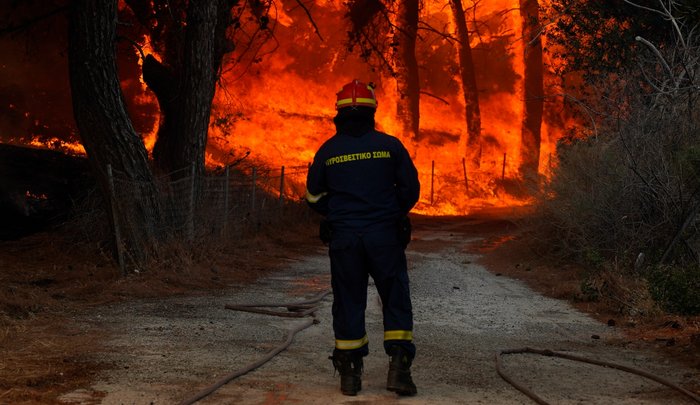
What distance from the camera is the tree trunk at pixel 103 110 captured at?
45.0 ft

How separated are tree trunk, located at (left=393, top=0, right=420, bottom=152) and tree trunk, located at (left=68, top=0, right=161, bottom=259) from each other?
1935 cm

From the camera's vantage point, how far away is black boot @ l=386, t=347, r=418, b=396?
6574mm

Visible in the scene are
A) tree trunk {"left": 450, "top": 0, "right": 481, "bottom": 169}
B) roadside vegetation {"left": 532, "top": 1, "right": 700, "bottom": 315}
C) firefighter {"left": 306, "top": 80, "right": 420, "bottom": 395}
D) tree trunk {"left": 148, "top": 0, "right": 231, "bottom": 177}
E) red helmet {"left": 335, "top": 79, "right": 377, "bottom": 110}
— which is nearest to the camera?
firefighter {"left": 306, "top": 80, "right": 420, "bottom": 395}

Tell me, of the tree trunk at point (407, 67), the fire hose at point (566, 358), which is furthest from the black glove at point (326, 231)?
the tree trunk at point (407, 67)

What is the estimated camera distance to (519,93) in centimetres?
5025

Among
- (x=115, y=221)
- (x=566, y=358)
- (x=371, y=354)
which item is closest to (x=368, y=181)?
(x=371, y=354)

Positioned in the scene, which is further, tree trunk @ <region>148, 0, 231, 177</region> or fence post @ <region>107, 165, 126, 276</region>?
tree trunk @ <region>148, 0, 231, 177</region>

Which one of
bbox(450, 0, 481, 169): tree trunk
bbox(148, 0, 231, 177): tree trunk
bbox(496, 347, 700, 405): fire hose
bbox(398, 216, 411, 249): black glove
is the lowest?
bbox(496, 347, 700, 405): fire hose

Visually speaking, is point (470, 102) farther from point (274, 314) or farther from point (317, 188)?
point (317, 188)

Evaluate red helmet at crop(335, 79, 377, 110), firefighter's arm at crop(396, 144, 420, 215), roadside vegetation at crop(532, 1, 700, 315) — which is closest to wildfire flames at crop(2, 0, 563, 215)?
roadside vegetation at crop(532, 1, 700, 315)

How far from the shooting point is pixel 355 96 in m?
6.82

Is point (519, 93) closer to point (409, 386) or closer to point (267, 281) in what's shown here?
point (267, 281)

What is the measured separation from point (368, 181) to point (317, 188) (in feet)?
1.27

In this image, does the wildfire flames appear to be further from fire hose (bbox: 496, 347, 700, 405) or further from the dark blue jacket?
the dark blue jacket
